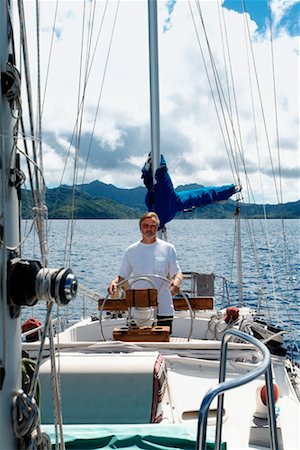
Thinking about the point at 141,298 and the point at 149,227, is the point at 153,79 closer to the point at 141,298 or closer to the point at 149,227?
the point at 149,227

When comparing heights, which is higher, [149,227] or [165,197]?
[165,197]

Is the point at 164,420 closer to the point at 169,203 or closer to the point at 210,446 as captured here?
the point at 210,446

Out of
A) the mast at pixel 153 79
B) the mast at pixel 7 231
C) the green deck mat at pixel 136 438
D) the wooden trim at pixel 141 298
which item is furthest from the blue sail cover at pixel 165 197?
the mast at pixel 7 231

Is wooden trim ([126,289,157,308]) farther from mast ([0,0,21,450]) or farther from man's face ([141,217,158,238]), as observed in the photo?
mast ([0,0,21,450])

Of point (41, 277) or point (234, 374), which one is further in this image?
point (234, 374)

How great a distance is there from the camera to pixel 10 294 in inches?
57.4

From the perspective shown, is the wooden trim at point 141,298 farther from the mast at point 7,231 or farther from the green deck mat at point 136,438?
the mast at point 7,231

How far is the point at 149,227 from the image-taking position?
15.8 feet

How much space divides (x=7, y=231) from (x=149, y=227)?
3.38m

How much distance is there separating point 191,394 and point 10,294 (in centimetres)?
259

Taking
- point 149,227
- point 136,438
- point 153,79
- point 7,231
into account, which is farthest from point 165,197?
point 7,231

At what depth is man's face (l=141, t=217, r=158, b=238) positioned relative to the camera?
480 centimetres

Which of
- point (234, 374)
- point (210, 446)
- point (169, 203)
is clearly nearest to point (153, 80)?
point (169, 203)

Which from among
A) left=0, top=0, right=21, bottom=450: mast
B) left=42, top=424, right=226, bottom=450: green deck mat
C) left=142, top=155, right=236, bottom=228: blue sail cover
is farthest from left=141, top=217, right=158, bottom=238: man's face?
left=0, top=0, right=21, bottom=450: mast
